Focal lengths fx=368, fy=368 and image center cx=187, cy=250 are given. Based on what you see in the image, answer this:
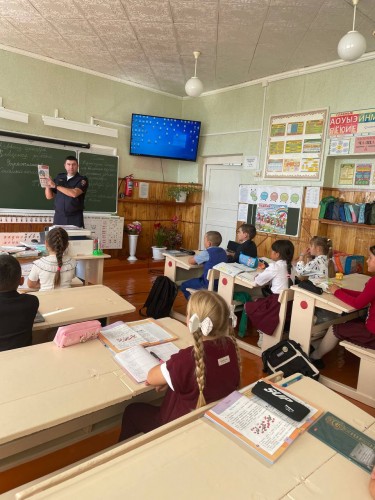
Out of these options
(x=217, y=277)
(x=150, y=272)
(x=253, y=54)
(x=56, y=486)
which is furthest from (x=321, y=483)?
(x=150, y=272)

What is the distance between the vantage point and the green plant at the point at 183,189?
6938 millimetres

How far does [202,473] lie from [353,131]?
4702 mm

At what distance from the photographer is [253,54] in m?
4.70

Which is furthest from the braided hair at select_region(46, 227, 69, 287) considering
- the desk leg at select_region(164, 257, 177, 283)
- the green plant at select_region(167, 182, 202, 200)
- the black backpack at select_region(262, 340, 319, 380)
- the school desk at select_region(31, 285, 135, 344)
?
the green plant at select_region(167, 182, 202, 200)

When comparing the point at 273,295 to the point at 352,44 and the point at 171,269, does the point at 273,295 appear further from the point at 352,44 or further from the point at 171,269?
the point at 352,44

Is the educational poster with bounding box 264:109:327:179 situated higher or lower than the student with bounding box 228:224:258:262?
higher

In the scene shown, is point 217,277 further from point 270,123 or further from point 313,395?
point 270,123

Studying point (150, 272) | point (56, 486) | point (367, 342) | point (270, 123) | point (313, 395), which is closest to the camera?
point (56, 486)

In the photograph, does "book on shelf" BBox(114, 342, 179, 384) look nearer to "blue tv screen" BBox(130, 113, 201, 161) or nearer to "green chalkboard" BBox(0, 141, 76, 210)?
"green chalkboard" BBox(0, 141, 76, 210)

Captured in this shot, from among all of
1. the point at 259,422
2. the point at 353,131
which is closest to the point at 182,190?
the point at 353,131

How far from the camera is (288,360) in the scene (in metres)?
2.78

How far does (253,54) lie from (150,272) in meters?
3.55

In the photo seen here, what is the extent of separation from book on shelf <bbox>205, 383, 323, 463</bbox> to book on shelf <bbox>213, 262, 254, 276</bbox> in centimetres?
211

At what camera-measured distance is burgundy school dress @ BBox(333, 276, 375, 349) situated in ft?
8.66
